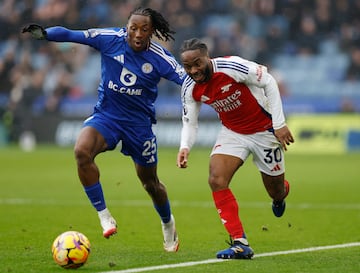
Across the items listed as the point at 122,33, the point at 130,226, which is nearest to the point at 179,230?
the point at 130,226

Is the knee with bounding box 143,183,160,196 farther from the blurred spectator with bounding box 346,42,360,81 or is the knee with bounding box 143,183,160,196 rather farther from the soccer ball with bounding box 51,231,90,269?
the blurred spectator with bounding box 346,42,360,81

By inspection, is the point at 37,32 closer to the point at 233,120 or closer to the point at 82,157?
the point at 82,157

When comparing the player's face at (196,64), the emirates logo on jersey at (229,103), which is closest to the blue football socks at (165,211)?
the emirates logo on jersey at (229,103)

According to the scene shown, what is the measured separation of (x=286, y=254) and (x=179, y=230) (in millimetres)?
2640

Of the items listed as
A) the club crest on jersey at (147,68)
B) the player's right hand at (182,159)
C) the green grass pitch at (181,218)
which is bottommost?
the green grass pitch at (181,218)

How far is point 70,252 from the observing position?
7801 millimetres

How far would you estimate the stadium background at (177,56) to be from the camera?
29.1 m

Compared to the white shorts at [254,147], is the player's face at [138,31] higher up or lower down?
higher up

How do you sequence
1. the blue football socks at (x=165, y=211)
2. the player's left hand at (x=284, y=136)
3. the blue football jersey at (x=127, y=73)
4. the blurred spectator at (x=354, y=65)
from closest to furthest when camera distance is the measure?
the player's left hand at (x=284, y=136) < the blue football jersey at (x=127, y=73) < the blue football socks at (x=165, y=211) < the blurred spectator at (x=354, y=65)

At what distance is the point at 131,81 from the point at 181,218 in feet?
12.5

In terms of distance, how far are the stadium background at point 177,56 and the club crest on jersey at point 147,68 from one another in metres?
18.6

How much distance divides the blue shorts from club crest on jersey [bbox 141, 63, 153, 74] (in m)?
0.60

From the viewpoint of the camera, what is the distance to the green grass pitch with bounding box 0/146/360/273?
8.30 metres

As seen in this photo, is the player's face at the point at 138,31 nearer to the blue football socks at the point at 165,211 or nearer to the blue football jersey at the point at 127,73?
the blue football jersey at the point at 127,73
